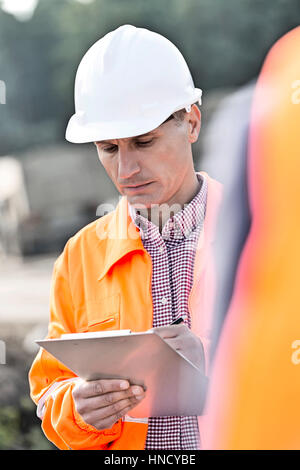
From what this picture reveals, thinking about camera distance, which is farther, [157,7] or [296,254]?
[157,7]

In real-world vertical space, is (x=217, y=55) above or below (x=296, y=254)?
above

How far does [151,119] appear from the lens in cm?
128

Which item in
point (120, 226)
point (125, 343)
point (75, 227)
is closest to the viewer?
point (125, 343)

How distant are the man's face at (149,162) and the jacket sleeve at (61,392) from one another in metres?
0.24

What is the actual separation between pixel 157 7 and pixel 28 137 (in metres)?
1.75

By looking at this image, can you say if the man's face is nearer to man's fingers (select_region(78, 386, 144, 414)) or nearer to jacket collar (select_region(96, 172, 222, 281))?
jacket collar (select_region(96, 172, 222, 281))

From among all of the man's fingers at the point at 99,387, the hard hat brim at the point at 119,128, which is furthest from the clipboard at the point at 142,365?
the hard hat brim at the point at 119,128

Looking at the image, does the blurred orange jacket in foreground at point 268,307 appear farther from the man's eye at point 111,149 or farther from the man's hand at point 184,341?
Result: the man's eye at point 111,149

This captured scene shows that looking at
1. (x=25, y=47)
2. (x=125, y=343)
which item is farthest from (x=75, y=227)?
(x=125, y=343)

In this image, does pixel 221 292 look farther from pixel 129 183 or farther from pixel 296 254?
pixel 129 183

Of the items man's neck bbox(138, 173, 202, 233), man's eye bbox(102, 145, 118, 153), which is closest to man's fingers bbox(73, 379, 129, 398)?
man's neck bbox(138, 173, 202, 233)

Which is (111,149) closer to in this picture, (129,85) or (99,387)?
(129,85)

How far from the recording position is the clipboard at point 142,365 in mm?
1115
